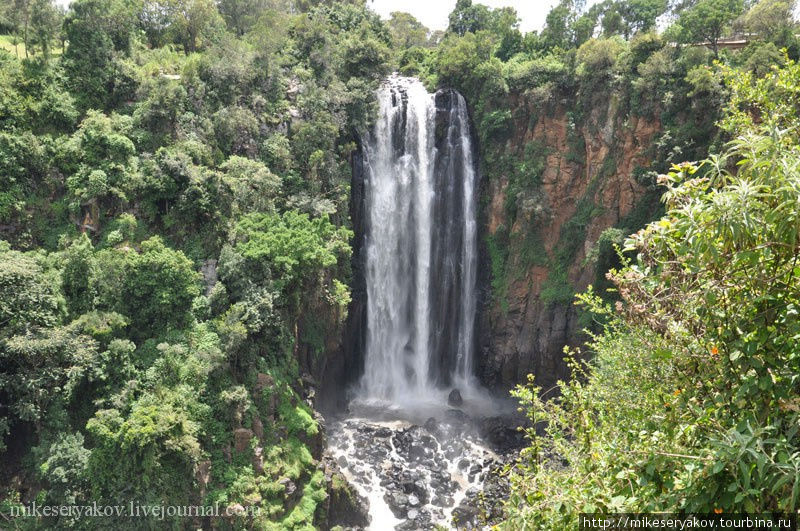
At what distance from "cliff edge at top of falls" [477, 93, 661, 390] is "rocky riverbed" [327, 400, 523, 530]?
4096mm

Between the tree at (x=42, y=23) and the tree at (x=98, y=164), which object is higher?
the tree at (x=42, y=23)

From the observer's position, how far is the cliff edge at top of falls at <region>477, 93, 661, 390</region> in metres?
24.2

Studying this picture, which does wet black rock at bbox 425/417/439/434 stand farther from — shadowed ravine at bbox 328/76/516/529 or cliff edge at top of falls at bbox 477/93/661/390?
cliff edge at top of falls at bbox 477/93/661/390

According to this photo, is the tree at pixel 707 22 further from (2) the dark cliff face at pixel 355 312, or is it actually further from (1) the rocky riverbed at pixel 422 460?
(1) the rocky riverbed at pixel 422 460

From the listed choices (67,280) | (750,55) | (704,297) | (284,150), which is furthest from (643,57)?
(67,280)

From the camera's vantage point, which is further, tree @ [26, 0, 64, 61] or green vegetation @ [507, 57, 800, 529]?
tree @ [26, 0, 64, 61]

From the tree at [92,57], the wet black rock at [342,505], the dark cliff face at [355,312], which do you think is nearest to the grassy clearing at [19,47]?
the tree at [92,57]

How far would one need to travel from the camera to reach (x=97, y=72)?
72.3ft

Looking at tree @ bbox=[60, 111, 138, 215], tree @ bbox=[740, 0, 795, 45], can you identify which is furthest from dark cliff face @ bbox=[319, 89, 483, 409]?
tree @ bbox=[740, 0, 795, 45]

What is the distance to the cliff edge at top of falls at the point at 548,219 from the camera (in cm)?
2423

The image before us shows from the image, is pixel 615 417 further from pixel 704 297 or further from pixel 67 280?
pixel 67 280

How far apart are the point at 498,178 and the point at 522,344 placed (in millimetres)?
8727

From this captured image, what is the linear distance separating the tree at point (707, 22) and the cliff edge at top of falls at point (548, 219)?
456cm

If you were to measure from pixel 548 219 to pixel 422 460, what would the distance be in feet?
43.0
